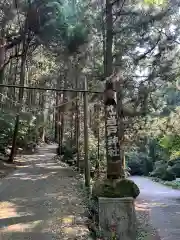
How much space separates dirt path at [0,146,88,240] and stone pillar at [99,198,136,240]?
536 millimetres

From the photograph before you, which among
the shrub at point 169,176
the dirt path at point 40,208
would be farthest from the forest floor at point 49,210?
the shrub at point 169,176

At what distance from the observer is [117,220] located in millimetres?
7355

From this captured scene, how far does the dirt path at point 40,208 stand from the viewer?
651 centimetres

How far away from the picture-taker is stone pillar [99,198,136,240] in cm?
736

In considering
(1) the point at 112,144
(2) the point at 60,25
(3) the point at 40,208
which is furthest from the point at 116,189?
(2) the point at 60,25

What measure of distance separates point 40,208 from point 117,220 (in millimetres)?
2272

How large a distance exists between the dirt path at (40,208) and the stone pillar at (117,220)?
0.54 metres

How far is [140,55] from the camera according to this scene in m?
13.0

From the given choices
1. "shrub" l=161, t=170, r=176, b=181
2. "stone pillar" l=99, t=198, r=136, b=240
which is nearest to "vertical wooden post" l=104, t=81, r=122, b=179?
"stone pillar" l=99, t=198, r=136, b=240

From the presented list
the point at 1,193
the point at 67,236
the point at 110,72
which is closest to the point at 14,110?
the point at 1,193

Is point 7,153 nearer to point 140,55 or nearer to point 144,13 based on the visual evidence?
point 140,55

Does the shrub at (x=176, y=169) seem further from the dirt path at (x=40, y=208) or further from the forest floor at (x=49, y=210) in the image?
the dirt path at (x=40, y=208)

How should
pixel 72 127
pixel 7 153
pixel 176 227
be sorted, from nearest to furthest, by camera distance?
pixel 176 227 → pixel 7 153 → pixel 72 127

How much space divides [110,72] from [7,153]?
12012mm
